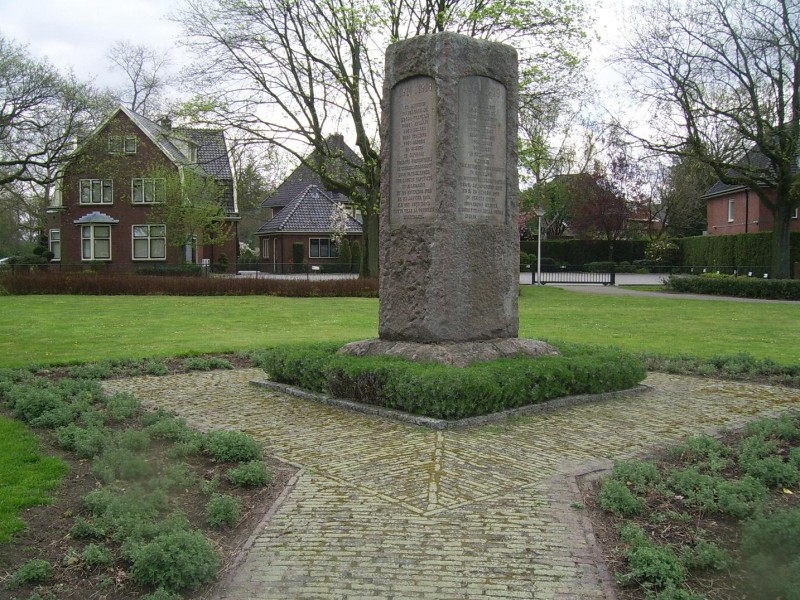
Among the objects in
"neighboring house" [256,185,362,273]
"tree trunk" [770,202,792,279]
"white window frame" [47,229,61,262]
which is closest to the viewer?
"tree trunk" [770,202,792,279]

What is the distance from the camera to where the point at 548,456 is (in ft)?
20.1

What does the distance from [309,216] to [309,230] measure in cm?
150

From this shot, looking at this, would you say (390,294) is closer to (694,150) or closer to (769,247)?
(694,150)

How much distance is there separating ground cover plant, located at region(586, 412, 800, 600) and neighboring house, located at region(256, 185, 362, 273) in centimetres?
4876

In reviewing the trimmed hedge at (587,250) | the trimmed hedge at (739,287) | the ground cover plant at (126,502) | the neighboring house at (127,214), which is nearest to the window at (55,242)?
the neighboring house at (127,214)

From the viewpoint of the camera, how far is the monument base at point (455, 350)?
8.19 metres

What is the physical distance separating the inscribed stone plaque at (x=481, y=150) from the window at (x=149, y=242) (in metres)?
38.4

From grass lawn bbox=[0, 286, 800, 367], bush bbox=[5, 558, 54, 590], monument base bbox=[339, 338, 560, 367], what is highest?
monument base bbox=[339, 338, 560, 367]

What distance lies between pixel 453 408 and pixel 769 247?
122 ft

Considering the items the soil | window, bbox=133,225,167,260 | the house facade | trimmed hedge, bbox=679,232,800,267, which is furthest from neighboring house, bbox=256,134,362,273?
the soil

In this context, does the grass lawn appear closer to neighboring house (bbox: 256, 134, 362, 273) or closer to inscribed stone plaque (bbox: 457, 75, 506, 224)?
inscribed stone plaque (bbox: 457, 75, 506, 224)

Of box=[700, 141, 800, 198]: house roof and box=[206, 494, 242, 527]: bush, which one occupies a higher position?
box=[700, 141, 800, 198]: house roof

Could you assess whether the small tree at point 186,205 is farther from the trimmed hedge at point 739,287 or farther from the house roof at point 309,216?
the trimmed hedge at point 739,287

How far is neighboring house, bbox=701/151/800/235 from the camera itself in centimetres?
4412
